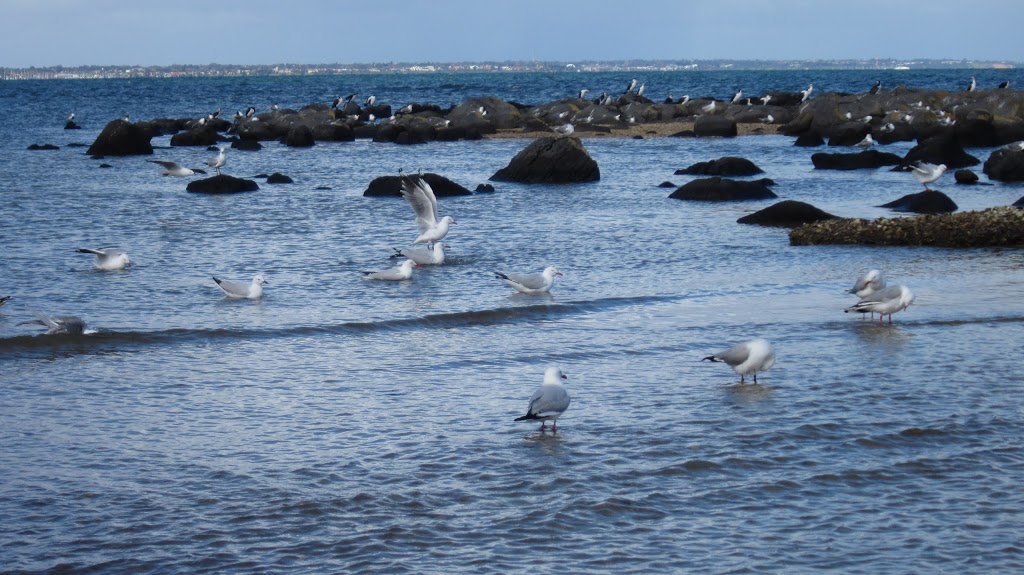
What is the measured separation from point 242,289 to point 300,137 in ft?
101

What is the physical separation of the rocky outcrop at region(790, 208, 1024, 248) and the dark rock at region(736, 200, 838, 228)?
1785mm

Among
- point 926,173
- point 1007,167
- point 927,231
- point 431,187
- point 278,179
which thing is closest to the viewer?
point 927,231

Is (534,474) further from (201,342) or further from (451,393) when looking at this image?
(201,342)

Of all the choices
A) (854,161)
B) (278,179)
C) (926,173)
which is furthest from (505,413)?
(854,161)

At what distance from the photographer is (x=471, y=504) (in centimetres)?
675

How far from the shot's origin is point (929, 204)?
68.4ft

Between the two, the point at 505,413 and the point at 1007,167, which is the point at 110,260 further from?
the point at 1007,167

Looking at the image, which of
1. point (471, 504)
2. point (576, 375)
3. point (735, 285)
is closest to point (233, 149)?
point (735, 285)

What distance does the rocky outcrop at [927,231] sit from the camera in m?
17.0

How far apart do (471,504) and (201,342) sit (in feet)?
18.2

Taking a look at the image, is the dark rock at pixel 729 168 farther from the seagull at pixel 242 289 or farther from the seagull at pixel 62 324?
the seagull at pixel 62 324

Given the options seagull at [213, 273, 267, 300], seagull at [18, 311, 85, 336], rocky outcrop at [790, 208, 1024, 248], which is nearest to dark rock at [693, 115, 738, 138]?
rocky outcrop at [790, 208, 1024, 248]

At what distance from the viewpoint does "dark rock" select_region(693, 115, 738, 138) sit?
44.4m

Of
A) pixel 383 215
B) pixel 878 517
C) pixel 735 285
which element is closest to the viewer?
pixel 878 517
